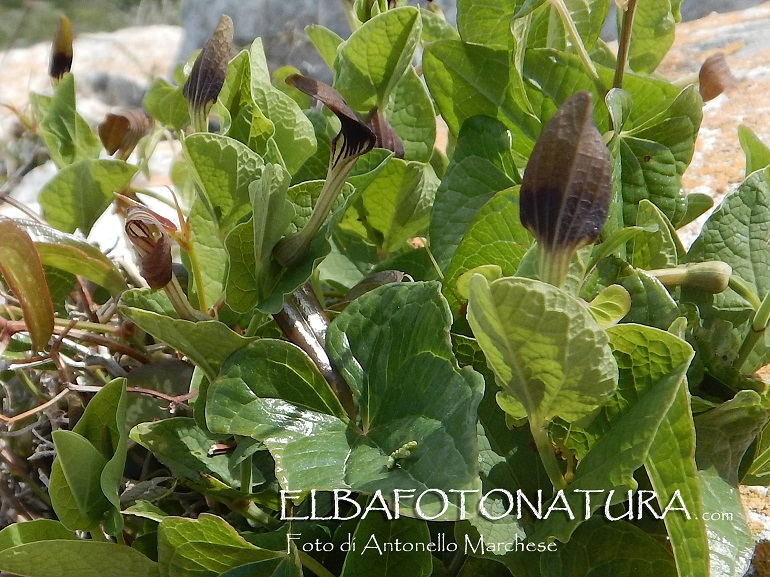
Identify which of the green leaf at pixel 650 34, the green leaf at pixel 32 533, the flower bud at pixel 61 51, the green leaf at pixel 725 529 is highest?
the green leaf at pixel 650 34

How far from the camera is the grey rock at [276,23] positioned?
3262 mm

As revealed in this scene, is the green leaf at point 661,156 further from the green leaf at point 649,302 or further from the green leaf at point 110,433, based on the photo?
the green leaf at point 110,433

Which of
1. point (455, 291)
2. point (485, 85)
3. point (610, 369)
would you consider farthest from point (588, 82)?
point (610, 369)

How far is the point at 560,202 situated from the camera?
0.38 m

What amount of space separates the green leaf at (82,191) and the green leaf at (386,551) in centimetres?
35

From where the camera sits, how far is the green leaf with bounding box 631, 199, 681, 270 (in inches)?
19.6

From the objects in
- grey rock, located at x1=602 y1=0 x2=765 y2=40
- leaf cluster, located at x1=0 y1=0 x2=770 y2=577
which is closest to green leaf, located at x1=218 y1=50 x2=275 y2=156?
leaf cluster, located at x1=0 y1=0 x2=770 y2=577

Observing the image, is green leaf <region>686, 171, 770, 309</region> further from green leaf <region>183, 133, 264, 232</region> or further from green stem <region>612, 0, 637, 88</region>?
green leaf <region>183, 133, 264, 232</region>

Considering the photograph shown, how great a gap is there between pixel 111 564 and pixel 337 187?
0.27 m

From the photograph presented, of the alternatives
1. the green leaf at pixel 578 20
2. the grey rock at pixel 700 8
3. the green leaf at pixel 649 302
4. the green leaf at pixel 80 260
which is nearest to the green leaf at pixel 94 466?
the green leaf at pixel 80 260

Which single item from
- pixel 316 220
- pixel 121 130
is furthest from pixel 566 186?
pixel 121 130

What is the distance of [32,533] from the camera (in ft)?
1.63

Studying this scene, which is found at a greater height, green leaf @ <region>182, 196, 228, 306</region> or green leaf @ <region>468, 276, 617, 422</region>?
green leaf @ <region>468, 276, 617, 422</region>

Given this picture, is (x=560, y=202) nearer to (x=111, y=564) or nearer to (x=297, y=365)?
(x=297, y=365)
